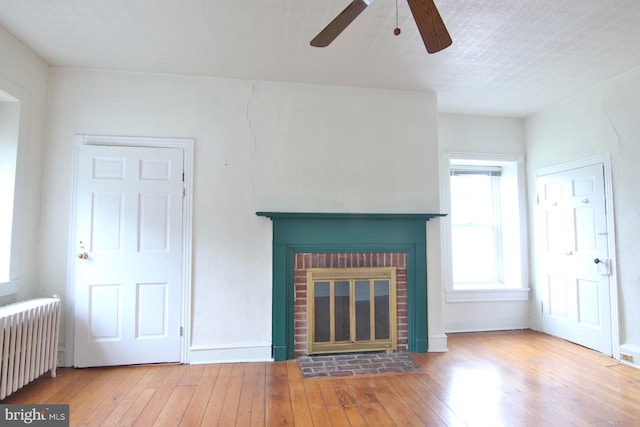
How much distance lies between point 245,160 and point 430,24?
2088mm

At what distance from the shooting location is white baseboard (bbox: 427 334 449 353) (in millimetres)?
3414

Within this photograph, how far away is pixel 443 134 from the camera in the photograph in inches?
166

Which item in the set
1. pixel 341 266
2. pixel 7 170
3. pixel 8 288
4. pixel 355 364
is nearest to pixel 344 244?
pixel 341 266

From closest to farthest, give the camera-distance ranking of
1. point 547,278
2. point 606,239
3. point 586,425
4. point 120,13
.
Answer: point 586,425, point 120,13, point 606,239, point 547,278

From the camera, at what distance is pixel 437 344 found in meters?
3.43

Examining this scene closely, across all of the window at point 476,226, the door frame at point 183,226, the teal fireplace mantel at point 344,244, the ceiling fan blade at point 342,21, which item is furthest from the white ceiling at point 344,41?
the teal fireplace mantel at point 344,244

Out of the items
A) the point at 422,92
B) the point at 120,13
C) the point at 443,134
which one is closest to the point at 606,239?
the point at 443,134

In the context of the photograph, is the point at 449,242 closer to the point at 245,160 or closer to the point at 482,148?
the point at 482,148

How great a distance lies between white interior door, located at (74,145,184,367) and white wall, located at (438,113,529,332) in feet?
9.93

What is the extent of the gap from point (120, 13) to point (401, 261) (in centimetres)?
308

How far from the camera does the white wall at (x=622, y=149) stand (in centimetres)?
312

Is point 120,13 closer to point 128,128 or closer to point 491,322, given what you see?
point 128,128

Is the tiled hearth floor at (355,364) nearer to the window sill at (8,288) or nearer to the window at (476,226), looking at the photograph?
the window at (476,226)

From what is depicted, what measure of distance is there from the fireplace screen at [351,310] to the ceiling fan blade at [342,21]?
6.84 ft
